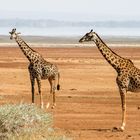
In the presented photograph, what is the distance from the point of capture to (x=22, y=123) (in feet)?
46.9

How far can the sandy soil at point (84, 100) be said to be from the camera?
61.2ft

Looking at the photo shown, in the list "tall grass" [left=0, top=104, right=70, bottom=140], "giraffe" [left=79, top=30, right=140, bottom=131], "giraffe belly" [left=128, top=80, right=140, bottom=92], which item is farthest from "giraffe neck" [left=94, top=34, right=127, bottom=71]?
"tall grass" [left=0, top=104, right=70, bottom=140]

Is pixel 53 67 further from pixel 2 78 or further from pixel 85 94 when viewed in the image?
pixel 2 78

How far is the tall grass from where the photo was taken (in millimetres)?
14117

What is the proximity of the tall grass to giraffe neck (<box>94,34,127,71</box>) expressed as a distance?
5.00 metres

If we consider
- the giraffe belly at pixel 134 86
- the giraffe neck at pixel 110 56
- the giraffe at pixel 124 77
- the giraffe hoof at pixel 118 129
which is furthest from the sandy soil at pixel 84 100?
the giraffe neck at pixel 110 56

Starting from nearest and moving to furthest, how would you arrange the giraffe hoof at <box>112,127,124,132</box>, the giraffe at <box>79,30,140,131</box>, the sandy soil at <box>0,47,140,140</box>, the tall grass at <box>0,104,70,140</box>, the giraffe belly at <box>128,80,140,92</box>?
the tall grass at <box>0,104,70,140</box> → the giraffe hoof at <box>112,127,124,132</box> → the sandy soil at <box>0,47,140,140</box> → the giraffe at <box>79,30,140,131</box> → the giraffe belly at <box>128,80,140,92</box>

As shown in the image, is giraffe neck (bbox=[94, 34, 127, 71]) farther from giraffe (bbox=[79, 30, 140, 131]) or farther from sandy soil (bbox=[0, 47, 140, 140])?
sandy soil (bbox=[0, 47, 140, 140])

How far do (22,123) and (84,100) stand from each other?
38.0ft

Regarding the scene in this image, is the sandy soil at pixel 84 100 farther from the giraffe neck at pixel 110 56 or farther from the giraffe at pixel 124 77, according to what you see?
the giraffe neck at pixel 110 56

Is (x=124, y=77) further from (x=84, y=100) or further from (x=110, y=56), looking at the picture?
(x=84, y=100)

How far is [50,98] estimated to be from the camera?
26391 mm

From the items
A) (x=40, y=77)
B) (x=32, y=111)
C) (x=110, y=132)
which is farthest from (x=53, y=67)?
(x=32, y=111)

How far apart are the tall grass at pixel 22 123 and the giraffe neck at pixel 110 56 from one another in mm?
5005
